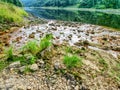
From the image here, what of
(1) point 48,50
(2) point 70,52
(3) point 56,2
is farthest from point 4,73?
(3) point 56,2

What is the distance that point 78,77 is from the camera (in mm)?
10078

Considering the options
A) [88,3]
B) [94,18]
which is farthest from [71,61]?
[88,3]

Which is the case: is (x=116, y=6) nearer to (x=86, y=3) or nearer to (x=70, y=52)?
(x=86, y=3)

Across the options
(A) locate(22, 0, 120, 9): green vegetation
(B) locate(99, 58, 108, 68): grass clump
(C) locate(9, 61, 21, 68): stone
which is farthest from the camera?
(A) locate(22, 0, 120, 9): green vegetation

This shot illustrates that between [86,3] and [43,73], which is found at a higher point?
[43,73]

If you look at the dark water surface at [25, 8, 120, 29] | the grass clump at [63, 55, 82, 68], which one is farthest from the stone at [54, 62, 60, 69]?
the dark water surface at [25, 8, 120, 29]

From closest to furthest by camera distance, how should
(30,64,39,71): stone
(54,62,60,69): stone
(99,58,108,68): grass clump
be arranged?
1. (30,64,39,71): stone
2. (54,62,60,69): stone
3. (99,58,108,68): grass clump

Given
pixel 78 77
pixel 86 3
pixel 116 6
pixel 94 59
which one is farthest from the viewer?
pixel 86 3

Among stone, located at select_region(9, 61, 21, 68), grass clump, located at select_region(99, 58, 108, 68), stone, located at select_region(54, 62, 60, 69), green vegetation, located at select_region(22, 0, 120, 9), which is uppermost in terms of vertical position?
stone, located at select_region(9, 61, 21, 68)

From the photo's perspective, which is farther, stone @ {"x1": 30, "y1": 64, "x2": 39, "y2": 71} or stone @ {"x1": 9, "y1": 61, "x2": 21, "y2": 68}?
stone @ {"x1": 9, "y1": 61, "x2": 21, "y2": 68}

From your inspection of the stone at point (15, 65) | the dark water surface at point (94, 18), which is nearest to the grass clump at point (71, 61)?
the stone at point (15, 65)

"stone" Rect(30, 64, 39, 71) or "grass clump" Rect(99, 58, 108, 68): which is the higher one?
"stone" Rect(30, 64, 39, 71)

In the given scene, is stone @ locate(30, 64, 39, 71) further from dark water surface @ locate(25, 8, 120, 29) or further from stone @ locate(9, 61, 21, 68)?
dark water surface @ locate(25, 8, 120, 29)

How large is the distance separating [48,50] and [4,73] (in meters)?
2.64
